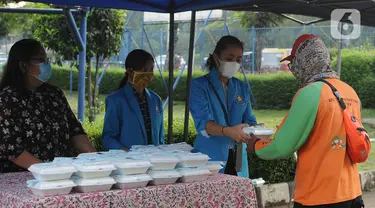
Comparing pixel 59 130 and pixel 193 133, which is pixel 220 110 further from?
pixel 193 133

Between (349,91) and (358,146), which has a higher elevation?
(349,91)

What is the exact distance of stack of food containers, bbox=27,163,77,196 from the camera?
7.84 feet

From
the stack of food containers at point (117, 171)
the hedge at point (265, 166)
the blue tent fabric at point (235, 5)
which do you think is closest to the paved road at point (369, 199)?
the hedge at point (265, 166)

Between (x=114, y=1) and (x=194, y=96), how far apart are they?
135 centimetres

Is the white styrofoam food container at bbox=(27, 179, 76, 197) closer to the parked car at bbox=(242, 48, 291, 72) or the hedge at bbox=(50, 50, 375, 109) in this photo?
the hedge at bbox=(50, 50, 375, 109)

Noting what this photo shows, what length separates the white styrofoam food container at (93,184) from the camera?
2.47 meters

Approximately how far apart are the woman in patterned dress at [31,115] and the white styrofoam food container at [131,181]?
635mm

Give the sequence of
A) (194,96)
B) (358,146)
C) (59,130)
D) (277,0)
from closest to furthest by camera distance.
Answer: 1. (358,146)
2. (59,130)
3. (194,96)
4. (277,0)

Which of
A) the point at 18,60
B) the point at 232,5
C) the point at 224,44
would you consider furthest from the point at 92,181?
the point at 232,5

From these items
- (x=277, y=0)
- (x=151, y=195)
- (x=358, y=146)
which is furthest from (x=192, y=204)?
(x=277, y=0)

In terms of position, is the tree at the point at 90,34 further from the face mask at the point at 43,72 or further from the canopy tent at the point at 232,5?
the face mask at the point at 43,72

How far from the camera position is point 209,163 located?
3014 mm

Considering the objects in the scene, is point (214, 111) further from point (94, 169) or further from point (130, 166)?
point (94, 169)

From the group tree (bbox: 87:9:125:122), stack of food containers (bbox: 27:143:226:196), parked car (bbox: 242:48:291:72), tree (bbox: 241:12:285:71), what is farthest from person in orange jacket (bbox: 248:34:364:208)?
tree (bbox: 241:12:285:71)
